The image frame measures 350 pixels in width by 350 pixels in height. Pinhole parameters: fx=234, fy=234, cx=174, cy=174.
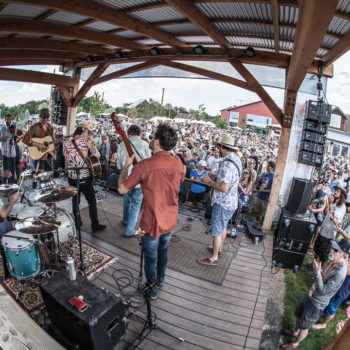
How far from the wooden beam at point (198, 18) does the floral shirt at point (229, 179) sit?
2048 mm

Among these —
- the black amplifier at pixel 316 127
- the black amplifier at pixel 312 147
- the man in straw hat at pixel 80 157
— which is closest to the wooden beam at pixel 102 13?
the man in straw hat at pixel 80 157

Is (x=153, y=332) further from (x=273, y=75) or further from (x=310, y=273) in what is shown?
(x=273, y=75)

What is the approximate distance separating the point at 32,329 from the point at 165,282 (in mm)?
2451

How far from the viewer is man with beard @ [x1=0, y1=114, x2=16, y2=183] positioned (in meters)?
6.04

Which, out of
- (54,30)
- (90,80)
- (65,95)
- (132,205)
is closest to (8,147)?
(65,95)

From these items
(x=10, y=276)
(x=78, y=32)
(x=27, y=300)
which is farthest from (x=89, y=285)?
(x=78, y=32)

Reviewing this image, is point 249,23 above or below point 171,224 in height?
above

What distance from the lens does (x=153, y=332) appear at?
2428 millimetres

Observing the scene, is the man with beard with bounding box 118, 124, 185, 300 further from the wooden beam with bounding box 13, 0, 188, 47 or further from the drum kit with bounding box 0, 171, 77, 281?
the wooden beam with bounding box 13, 0, 188, 47

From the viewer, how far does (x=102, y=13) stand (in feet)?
12.0

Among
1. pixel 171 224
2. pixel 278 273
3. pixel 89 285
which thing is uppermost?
pixel 171 224

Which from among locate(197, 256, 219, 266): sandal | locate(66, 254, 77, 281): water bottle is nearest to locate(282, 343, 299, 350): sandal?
locate(197, 256, 219, 266): sandal

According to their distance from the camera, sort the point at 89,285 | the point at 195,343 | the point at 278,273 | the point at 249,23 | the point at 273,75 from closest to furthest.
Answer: the point at 89,285
the point at 195,343
the point at 249,23
the point at 278,273
the point at 273,75

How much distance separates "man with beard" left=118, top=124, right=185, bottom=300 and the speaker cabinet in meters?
2.96
